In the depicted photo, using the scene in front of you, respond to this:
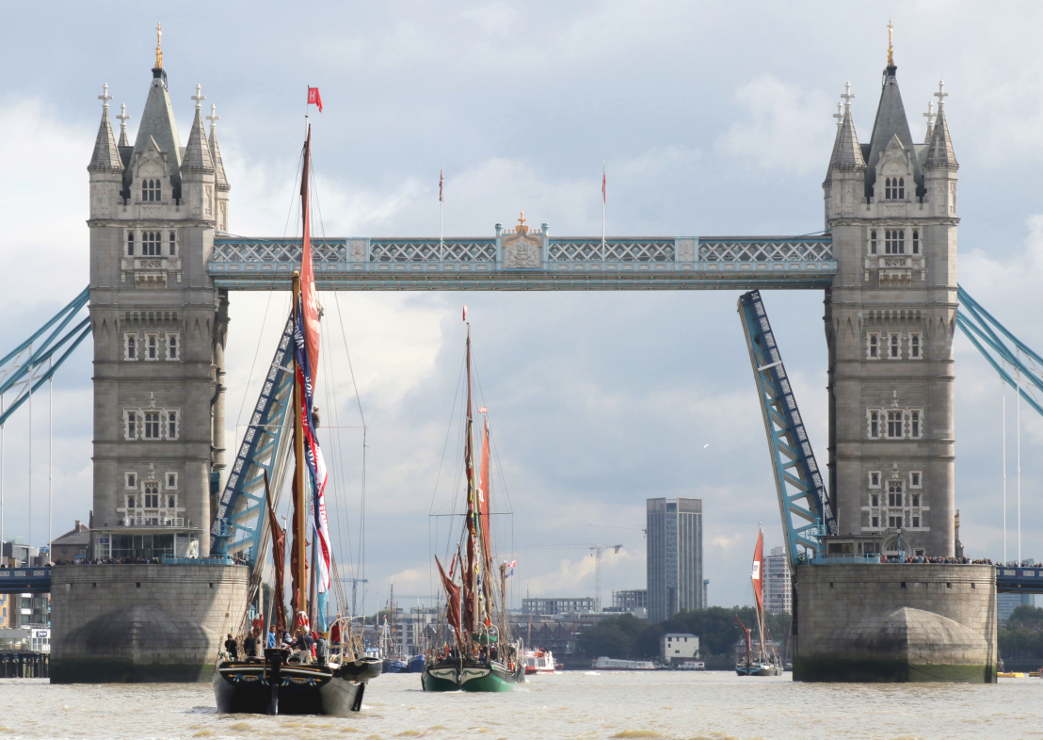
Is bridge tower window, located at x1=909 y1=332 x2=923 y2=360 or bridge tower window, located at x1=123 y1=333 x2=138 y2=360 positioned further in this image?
bridge tower window, located at x1=123 y1=333 x2=138 y2=360

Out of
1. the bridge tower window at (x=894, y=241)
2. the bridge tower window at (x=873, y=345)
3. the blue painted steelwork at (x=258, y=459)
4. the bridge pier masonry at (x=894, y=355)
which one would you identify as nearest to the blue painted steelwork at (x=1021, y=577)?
the bridge pier masonry at (x=894, y=355)

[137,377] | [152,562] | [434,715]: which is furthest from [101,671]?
[434,715]

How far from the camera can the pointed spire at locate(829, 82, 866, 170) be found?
395ft

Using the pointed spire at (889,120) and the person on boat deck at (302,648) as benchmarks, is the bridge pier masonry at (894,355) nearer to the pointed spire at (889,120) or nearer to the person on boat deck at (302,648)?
the pointed spire at (889,120)

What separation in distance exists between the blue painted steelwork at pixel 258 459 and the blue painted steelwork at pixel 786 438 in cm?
2420

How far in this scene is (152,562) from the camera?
116 metres

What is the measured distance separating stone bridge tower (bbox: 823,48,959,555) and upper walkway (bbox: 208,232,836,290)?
254 cm

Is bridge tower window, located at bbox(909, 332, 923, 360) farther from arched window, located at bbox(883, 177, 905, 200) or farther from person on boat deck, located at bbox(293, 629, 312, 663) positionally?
person on boat deck, located at bbox(293, 629, 312, 663)

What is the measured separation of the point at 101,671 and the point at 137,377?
15.6 meters

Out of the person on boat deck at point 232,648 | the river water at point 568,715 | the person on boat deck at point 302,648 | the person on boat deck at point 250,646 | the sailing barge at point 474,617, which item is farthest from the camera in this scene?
the sailing barge at point 474,617

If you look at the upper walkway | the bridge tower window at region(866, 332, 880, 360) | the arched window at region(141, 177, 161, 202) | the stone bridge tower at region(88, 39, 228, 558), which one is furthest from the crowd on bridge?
the bridge tower window at region(866, 332, 880, 360)

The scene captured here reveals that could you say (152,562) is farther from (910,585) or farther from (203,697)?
(910,585)

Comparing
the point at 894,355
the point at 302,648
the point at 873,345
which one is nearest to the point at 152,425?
the point at 873,345

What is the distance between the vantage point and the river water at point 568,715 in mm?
72125
